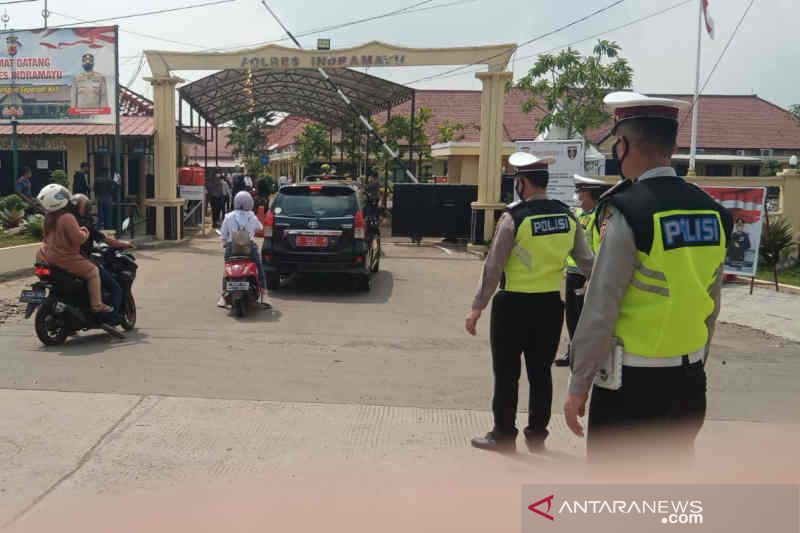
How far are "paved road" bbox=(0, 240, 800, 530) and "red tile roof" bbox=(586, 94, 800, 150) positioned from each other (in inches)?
991

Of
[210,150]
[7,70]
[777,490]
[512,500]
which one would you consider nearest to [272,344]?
[512,500]

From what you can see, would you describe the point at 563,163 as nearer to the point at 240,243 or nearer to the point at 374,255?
the point at 374,255

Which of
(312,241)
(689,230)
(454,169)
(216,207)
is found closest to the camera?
(689,230)

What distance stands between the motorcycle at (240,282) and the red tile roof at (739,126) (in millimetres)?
24670

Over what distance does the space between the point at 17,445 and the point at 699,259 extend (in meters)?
4.12

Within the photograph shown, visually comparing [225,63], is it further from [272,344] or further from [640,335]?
[640,335]

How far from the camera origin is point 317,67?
1706 centimetres

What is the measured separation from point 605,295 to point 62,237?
20.2ft

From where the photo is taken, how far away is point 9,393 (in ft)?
19.0

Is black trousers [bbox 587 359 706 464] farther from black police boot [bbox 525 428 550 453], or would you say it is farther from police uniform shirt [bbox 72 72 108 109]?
police uniform shirt [bbox 72 72 108 109]

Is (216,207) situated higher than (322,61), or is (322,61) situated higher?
(322,61)

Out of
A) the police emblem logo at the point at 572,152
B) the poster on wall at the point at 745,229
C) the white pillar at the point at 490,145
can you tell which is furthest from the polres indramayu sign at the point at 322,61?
the poster on wall at the point at 745,229

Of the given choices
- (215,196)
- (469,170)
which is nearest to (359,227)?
(215,196)

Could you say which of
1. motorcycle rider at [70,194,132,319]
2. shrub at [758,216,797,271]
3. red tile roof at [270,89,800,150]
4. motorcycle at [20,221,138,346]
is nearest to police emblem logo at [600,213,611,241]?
motorcycle at [20,221,138,346]
